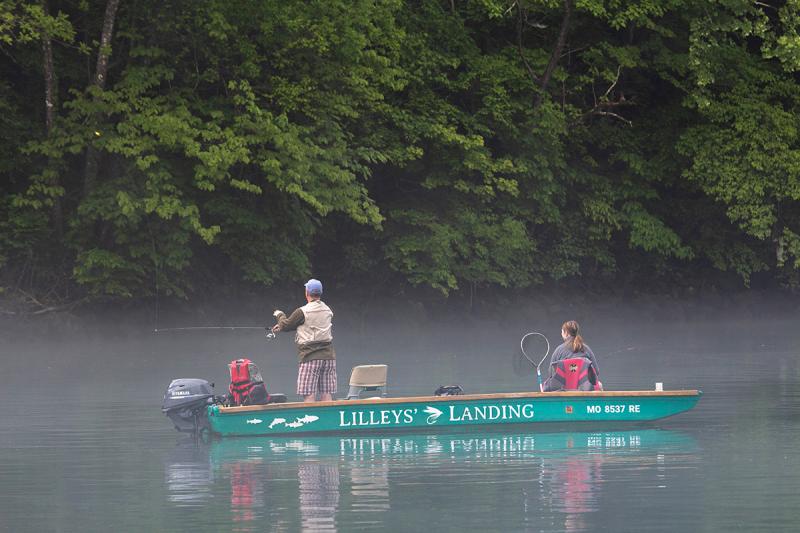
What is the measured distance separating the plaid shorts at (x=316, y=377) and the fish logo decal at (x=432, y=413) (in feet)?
3.57

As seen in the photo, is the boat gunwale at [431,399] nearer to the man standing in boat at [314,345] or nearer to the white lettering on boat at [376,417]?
the white lettering on boat at [376,417]

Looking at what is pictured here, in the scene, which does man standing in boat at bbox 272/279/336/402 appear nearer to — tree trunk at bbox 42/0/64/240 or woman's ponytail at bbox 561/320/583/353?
woman's ponytail at bbox 561/320/583/353

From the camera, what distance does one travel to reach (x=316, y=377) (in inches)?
615

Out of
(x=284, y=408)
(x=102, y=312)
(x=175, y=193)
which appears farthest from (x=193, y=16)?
(x=284, y=408)

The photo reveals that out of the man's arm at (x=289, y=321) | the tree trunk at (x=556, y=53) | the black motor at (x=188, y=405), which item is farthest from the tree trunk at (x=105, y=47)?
the man's arm at (x=289, y=321)

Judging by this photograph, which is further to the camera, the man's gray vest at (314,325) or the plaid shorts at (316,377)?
the plaid shorts at (316,377)

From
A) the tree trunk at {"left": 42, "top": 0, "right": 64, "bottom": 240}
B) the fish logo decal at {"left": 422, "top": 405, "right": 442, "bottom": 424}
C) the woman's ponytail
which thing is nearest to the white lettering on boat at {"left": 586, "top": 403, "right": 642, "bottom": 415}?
the woman's ponytail

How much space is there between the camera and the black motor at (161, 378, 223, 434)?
15.3m

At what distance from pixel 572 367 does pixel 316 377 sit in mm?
2748

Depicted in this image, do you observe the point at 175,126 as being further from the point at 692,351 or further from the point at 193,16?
the point at 692,351

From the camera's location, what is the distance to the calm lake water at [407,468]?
35.2ft

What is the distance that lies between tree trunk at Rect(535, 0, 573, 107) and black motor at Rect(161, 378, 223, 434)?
21.1m

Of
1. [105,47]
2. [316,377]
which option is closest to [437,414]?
[316,377]

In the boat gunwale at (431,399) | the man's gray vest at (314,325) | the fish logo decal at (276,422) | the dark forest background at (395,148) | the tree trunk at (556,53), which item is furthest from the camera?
the tree trunk at (556,53)
